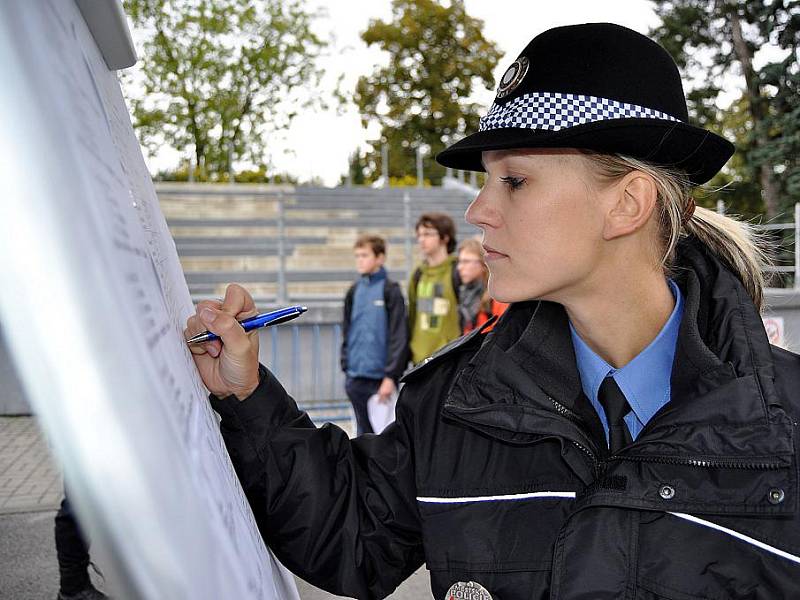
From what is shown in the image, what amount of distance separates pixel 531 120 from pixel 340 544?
835 mm

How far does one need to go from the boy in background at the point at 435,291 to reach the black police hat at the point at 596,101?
4.46 m

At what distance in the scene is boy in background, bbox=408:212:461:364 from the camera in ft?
19.7

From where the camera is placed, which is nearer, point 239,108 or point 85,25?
point 85,25

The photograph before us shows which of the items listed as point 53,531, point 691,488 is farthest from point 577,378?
point 53,531

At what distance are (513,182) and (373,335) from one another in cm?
469

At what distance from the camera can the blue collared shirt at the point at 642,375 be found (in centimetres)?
151

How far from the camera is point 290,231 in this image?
1609 centimetres

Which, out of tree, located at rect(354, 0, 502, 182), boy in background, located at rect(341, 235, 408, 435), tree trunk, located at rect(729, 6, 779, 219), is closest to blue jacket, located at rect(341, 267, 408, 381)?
boy in background, located at rect(341, 235, 408, 435)

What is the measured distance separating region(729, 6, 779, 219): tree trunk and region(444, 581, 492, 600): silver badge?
9.48m

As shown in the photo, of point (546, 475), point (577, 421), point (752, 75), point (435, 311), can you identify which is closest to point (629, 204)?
point (577, 421)

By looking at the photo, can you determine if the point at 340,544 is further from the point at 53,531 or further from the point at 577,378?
the point at 53,531

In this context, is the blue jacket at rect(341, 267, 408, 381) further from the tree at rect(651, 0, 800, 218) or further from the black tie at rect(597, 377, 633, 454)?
the tree at rect(651, 0, 800, 218)

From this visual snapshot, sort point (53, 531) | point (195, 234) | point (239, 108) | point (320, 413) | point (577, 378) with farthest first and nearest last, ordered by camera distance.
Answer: point (239, 108) → point (195, 234) → point (320, 413) → point (53, 531) → point (577, 378)

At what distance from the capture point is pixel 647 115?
57.6 inches
